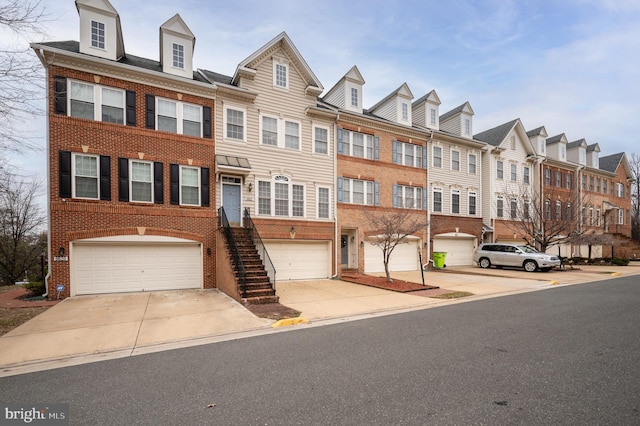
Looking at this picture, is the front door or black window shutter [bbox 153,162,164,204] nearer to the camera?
black window shutter [bbox 153,162,164,204]

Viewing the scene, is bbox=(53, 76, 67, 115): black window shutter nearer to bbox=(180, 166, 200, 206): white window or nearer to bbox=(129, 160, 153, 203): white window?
Result: bbox=(129, 160, 153, 203): white window

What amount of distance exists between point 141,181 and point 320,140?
29.6 feet

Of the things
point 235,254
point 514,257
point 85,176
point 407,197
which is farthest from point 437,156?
point 85,176

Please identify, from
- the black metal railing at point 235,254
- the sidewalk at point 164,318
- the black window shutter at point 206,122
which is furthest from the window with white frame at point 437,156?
the black metal railing at point 235,254

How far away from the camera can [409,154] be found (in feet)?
68.8

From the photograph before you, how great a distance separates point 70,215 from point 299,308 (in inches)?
372

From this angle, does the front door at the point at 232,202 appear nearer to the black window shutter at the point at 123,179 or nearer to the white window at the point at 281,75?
the black window shutter at the point at 123,179

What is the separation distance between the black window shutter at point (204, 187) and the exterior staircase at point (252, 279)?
8.08ft

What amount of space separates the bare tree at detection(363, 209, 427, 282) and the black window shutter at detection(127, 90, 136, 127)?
11.7 meters

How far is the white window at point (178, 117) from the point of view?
13800 mm

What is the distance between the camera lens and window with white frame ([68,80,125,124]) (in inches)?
485

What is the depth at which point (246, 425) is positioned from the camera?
3508 mm

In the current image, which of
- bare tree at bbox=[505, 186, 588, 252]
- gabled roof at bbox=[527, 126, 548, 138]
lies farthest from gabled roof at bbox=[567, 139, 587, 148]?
bare tree at bbox=[505, 186, 588, 252]

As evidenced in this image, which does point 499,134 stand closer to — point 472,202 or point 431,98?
point 472,202
